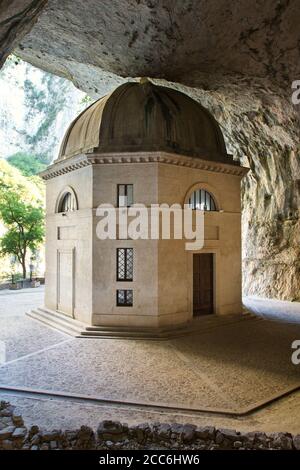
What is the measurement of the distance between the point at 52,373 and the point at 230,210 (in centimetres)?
1079

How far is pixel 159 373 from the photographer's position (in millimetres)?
9547

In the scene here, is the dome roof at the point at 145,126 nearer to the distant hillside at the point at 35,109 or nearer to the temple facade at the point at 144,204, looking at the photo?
the temple facade at the point at 144,204

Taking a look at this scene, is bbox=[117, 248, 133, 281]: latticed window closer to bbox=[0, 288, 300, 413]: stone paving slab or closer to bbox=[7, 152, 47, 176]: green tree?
bbox=[0, 288, 300, 413]: stone paving slab

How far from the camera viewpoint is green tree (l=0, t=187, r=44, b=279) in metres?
29.5

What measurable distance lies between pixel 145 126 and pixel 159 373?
31.9 ft

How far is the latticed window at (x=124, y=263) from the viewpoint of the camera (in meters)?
14.1

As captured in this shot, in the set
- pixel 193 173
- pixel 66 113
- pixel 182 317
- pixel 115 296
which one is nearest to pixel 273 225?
pixel 193 173

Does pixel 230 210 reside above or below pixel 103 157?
below

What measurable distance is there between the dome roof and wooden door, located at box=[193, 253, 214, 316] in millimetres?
4459

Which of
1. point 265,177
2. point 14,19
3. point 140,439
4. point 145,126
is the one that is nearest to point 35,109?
point 265,177

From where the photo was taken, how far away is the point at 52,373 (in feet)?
31.0
